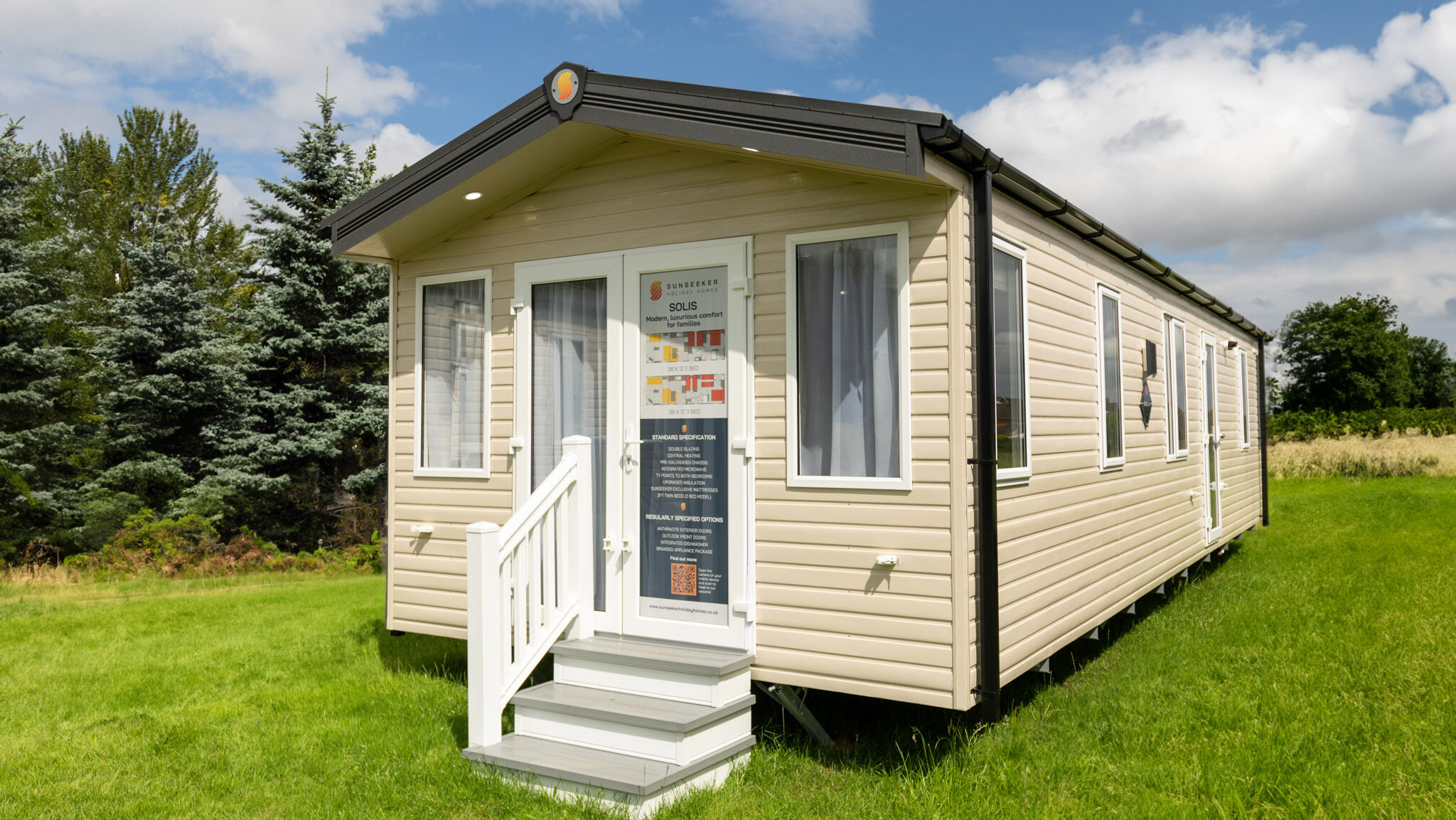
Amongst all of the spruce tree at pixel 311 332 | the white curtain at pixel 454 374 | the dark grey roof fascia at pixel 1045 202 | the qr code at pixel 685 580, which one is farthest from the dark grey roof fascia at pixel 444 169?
the spruce tree at pixel 311 332

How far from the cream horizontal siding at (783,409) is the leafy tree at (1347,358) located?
141 ft

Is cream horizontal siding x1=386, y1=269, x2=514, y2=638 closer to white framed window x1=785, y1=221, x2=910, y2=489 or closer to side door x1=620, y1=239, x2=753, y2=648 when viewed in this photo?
side door x1=620, y1=239, x2=753, y2=648

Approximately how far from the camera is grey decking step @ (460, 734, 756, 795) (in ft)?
13.5

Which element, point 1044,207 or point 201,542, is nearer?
point 1044,207

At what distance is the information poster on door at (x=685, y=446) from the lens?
4.98 m

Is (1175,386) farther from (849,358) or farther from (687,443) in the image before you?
(687,443)

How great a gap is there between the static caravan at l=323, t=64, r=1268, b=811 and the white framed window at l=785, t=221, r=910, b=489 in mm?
14

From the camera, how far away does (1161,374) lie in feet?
27.0

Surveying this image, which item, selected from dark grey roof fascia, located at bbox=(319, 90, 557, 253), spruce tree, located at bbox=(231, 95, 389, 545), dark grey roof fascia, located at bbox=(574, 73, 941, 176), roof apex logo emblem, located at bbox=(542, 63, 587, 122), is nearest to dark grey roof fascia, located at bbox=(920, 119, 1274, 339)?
dark grey roof fascia, located at bbox=(574, 73, 941, 176)

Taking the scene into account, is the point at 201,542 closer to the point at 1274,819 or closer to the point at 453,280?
the point at 453,280

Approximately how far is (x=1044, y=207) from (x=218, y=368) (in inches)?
509

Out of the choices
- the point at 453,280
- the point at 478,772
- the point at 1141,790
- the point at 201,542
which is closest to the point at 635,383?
the point at 453,280

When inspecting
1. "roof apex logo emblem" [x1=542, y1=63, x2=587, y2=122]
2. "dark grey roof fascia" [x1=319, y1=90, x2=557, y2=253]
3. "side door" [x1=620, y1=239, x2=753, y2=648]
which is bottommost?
"side door" [x1=620, y1=239, x2=753, y2=648]

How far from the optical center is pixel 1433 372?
148 ft
